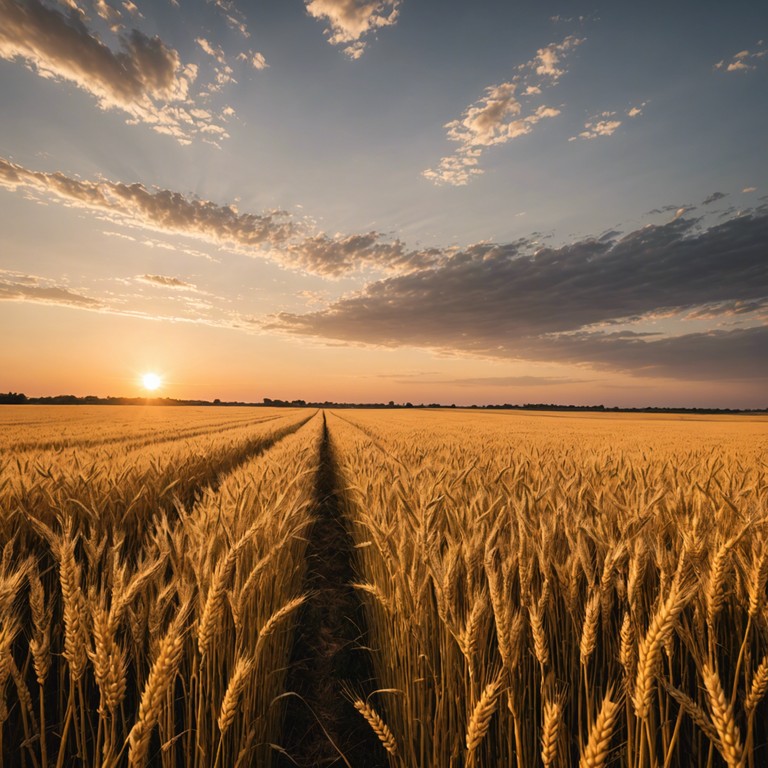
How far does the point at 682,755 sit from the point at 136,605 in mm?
3072

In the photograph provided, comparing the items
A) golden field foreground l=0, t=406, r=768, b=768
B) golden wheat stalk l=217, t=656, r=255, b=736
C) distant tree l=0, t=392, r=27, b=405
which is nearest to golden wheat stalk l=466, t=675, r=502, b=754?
golden field foreground l=0, t=406, r=768, b=768

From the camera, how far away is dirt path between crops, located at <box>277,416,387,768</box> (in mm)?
2346

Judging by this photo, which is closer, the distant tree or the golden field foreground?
the golden field foreground

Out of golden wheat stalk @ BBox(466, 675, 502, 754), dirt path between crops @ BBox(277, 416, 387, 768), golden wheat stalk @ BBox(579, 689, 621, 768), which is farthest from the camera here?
dirt path between crops @ BBox(277, 416, 387, 768)

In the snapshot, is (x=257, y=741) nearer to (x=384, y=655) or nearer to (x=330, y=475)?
(x=384, y=655)

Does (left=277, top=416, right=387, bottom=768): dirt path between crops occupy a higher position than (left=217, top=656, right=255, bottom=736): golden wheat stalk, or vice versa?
(left=217, top=656, right=255, bottom=736): golden wheat stalk

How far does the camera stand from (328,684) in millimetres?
2941

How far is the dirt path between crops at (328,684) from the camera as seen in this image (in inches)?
92.4

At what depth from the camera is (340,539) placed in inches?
254

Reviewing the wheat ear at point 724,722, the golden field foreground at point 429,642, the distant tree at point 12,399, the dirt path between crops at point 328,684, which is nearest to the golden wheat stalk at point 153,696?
the golden field foreground at point 429,642

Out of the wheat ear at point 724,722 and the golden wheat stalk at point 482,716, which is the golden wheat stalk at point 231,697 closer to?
the golden wheat stalk at point 482,716

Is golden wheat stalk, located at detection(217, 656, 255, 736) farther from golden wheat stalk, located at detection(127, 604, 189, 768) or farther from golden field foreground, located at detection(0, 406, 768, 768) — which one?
golden wheat stalk, located at detection(127, 604, 189, 768)

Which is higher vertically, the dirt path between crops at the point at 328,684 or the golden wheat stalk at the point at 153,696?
the golden wheat stalk at the point at 153,696

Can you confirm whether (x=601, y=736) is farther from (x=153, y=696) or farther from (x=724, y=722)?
(x=153, y=696)
